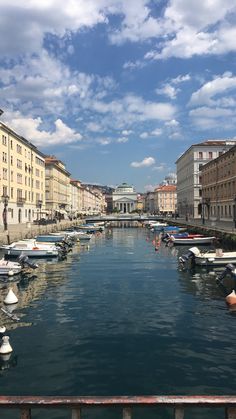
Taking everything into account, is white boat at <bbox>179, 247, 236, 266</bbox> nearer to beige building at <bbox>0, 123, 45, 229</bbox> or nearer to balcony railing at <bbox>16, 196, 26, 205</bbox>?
beige building at <bbox>0, 123, 45, 229</bbox>

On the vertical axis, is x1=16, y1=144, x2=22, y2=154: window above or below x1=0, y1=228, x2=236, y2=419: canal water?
above

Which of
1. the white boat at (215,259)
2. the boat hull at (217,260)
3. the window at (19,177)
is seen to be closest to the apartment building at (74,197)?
the window at (19,177)

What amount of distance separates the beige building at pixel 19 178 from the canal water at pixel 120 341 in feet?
144

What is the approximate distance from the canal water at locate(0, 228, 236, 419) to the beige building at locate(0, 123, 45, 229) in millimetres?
44003

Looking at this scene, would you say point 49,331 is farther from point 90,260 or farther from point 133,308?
point 90,260

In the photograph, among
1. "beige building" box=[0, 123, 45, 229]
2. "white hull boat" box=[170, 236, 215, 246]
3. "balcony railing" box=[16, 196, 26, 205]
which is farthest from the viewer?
"balcony railing" box=[16, 196, 26, 205]

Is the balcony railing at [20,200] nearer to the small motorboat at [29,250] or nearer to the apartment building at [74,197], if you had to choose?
the small motorboat at [29,250]

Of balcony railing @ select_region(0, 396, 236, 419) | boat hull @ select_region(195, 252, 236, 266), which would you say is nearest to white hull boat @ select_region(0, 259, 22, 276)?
boat hull @ select_region(195, 252, 236, 266)

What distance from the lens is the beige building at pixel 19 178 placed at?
245 ft

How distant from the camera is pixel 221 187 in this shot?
8444 centimetres

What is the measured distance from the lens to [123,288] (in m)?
25.5

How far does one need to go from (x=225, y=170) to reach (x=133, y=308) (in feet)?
213

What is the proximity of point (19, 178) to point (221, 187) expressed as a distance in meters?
44.3

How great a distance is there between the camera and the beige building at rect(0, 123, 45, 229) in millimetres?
74688
